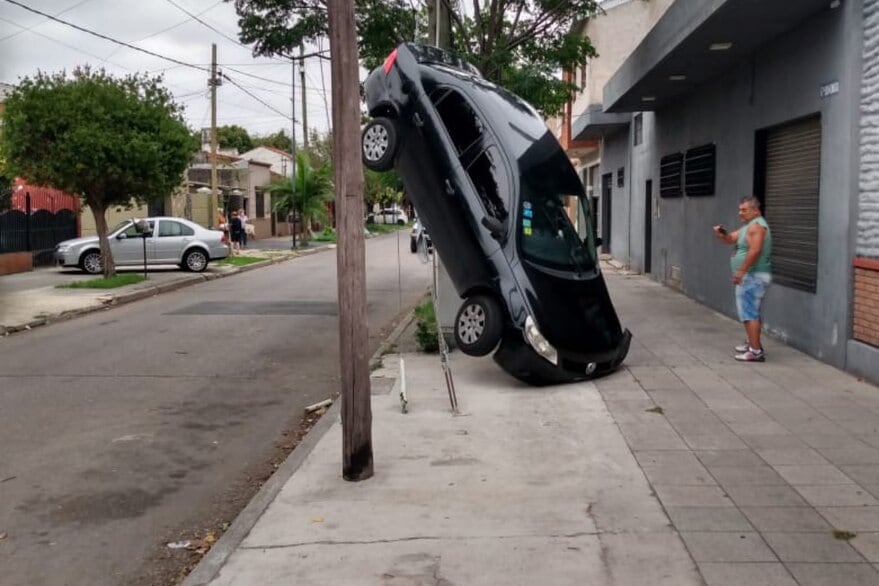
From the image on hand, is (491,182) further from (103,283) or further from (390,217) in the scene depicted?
(390,217)

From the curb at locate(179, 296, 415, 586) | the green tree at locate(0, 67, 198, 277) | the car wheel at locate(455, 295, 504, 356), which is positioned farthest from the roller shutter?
the green tree at locate(0, 67, 198, 277)

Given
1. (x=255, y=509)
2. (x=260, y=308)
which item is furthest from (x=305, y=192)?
(x=255, y=509)

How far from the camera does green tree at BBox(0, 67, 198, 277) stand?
18.3m

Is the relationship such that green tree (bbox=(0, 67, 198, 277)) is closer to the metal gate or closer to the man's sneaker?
the metal gate

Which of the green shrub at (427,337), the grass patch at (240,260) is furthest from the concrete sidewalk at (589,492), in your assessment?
the grass patch at (240,260)

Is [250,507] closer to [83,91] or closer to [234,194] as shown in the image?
[83,91]

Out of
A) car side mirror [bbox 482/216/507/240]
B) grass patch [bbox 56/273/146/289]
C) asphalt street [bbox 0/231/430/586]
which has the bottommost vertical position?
asphalt street [bbox 0/231/430/586]

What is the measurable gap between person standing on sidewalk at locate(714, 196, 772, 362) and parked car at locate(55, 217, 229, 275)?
680 inches

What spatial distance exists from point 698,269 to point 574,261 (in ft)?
21.8

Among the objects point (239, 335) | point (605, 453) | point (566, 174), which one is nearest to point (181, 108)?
point (239, 335)

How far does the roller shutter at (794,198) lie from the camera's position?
398 inches

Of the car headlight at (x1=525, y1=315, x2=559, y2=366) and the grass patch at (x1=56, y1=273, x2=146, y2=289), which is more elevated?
the car headlight at (x1=525, y1=315, x2=559, y2=366)

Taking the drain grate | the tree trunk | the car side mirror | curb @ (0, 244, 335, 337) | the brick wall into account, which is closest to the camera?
the brick wall

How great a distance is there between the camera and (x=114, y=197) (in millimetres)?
20094
